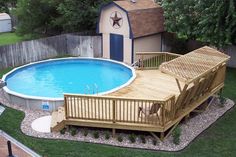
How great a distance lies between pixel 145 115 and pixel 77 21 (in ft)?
46.2

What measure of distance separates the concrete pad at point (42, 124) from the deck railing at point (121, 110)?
1.04 meters

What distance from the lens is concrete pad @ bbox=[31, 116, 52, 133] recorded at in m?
11.4

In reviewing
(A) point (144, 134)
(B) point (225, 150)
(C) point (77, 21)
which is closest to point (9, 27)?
(C) point (77, 21)

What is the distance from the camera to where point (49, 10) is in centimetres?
2541

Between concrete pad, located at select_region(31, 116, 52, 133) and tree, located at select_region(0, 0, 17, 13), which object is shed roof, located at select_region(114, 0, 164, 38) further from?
tree, located at select_region(0, 0, 17, 13)

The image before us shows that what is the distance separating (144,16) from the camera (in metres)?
19.5

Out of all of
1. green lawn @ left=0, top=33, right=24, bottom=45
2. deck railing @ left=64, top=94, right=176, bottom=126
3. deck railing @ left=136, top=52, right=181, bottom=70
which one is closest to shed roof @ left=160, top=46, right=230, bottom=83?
deck railing @ left=64, top=94, right=176, bottom=126

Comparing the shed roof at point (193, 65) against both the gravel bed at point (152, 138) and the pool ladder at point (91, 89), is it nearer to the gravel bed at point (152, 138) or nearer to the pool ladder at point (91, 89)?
the gravel bed at point (152, 138)

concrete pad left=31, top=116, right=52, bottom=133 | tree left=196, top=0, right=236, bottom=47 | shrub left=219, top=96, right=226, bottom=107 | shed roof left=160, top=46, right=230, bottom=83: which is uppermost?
tree left=196, top=0, right=236, bottom=47

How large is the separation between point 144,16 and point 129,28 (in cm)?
140

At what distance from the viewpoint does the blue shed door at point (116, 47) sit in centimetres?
1998

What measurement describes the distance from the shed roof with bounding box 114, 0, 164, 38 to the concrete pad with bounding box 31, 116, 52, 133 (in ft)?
28.4

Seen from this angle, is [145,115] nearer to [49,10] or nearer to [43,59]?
[43,59]

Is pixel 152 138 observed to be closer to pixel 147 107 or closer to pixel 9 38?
pixel 147 107
